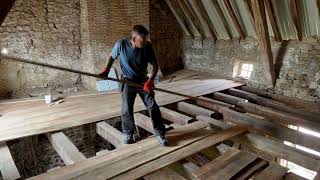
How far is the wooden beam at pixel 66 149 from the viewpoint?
2.79 metres

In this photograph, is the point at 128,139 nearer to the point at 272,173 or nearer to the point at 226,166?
the point at 226,166

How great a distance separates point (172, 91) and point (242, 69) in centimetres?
249

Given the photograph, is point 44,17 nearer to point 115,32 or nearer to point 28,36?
point 28,36

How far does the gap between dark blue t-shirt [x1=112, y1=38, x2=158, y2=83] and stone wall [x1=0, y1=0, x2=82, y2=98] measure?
10.6ft

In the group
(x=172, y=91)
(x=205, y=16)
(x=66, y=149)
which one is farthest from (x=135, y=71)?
(x=205, y=16)

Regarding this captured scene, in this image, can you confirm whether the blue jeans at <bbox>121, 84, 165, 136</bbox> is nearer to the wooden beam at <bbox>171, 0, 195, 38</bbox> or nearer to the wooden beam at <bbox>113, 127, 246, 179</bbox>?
the wooden beam at <bbox>113, 127, 246, 179</bbox>

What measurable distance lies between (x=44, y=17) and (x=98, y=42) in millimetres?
1230

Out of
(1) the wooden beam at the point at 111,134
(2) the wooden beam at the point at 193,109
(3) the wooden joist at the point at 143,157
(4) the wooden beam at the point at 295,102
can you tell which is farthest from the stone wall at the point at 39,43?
(4) the wooden beam at the point at 295,102

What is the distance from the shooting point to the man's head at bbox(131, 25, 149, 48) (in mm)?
2742

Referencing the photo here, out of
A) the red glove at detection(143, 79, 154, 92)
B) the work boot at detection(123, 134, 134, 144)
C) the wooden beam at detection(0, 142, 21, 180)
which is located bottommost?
the wooden beam at detection(0, 142, 21, 180)

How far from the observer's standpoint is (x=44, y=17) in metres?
5.45

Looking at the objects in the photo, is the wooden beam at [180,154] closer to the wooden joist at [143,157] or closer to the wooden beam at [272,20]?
the wooden joist at [143,157]

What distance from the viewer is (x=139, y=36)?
9.05 feet

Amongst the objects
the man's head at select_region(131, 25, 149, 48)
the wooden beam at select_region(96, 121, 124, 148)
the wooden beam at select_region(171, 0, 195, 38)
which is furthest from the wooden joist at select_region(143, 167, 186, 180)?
the wooden beam at select_region(171, 0, 195, 38)
